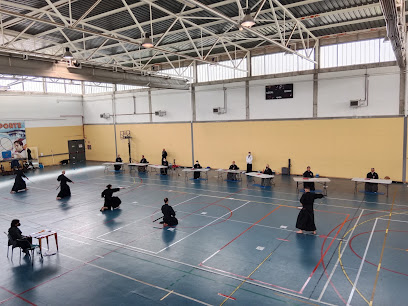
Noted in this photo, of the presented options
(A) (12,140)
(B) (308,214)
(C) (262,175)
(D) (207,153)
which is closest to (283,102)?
(C) (262,175)

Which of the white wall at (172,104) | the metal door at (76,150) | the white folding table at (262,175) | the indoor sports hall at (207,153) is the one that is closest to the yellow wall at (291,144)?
the indoor sports hall at (207,153)

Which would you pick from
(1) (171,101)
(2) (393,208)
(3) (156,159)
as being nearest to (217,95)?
(1) (171,101)

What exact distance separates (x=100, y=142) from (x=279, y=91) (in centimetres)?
2202

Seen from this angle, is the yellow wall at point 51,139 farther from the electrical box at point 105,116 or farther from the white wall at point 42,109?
the electrical box at point 105,116

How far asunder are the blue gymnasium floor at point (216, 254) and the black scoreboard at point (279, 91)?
896 cm

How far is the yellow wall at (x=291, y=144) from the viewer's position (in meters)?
20.4

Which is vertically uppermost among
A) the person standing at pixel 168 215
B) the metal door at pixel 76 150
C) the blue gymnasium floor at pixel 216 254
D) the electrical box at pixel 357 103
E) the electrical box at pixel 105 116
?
the electrical box at pixel 105 116

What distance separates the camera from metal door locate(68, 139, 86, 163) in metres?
36.1

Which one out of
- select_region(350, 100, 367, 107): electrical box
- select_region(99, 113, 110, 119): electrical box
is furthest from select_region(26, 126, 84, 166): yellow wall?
select_region(350, 100, 367, 107): electrical box

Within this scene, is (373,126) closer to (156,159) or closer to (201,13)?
(201,13)

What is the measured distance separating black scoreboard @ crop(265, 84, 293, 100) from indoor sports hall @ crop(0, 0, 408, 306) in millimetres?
151

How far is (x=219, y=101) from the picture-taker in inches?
1059

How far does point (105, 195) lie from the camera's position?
52.1ft

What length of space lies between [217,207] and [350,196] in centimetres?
751
